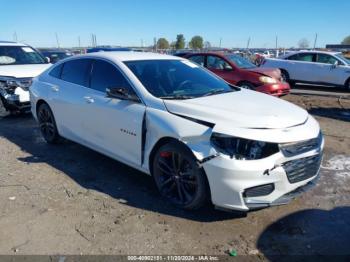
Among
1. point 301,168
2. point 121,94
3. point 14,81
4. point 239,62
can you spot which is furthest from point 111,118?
point 239,62

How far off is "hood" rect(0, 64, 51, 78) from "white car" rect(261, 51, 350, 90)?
9.95 metres

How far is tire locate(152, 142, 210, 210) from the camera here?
365cm

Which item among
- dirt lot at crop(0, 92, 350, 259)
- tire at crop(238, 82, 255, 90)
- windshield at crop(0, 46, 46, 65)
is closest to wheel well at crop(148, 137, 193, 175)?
dirt lot at crop(0, 92, 350, 259)

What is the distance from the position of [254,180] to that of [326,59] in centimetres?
1233

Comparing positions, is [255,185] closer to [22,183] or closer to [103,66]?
[103,66]

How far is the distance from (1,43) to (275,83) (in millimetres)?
7429

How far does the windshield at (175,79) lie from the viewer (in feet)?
14.2

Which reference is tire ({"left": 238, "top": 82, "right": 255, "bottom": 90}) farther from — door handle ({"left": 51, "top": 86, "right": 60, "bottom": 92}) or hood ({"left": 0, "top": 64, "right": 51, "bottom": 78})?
door handle ({"left": 51, "top": 86, "right": 60, "bottom": 92})

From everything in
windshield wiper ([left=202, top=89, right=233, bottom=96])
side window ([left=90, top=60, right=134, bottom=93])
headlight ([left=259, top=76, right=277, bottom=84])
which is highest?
side window ([left=90, top=60, right=134, bottom=93])

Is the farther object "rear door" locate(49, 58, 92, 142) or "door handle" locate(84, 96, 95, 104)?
"rear door" locate(49, 58, 92, 142)

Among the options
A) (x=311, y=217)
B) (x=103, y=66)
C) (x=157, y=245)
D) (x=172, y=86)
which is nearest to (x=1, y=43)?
(x=103, y=66)

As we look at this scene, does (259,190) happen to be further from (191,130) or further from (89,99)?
(89,99)

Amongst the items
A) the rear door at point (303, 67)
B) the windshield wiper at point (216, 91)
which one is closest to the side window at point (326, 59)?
the rear door at point (303, 67)

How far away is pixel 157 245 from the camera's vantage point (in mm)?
3322
